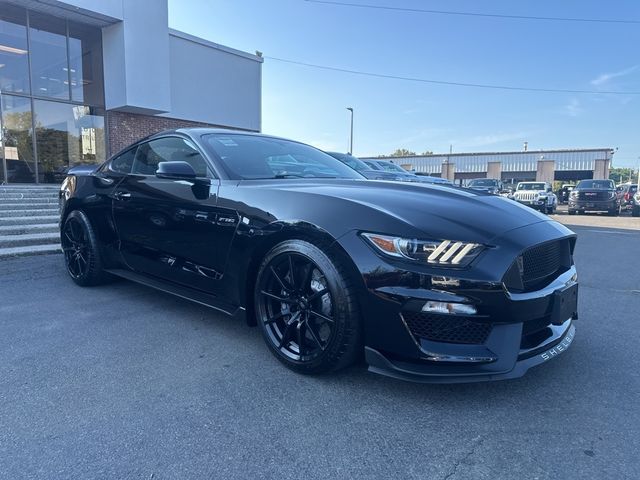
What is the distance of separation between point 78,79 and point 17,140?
8.51ft

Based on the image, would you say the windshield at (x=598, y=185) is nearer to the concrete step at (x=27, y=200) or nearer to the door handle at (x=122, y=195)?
the concrete step at (x=27, y=200)

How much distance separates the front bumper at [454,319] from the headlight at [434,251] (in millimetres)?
48

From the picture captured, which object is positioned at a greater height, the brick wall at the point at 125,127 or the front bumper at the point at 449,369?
the brick wall at the point at 125,127

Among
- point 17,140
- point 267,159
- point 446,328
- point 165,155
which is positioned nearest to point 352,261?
point 446,328

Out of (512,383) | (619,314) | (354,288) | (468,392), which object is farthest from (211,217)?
(619,314)

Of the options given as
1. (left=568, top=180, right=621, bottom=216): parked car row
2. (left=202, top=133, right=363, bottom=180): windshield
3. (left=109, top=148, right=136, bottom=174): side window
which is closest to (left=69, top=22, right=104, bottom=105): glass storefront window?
(left=109, top=148, right=136, bottom=174): side window

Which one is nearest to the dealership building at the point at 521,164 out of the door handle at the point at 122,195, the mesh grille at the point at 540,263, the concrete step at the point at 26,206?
the concrete step at the point at 26,206

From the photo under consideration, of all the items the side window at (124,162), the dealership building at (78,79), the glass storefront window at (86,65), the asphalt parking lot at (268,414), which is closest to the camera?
the asphalt parking lot at (268,414)

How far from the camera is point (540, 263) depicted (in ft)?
7.68

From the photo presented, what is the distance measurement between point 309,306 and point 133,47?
12619mm

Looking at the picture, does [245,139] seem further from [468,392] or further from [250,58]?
[250,58]

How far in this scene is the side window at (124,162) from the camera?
3.90 metres

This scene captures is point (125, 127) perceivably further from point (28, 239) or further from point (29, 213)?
point (28, 239)

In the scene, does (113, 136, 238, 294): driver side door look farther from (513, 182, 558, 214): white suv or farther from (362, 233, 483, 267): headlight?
(513, 182, 558, 214): white suv
